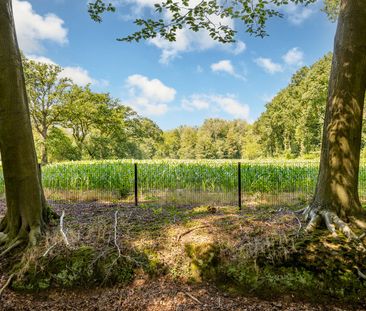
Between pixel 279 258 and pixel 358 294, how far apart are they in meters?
0.84

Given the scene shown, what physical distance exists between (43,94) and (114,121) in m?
7.07

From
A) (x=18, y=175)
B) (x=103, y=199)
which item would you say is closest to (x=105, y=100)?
(x=103, y=199)

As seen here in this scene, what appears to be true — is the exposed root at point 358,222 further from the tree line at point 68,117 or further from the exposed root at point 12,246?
the tree line at point 68,117

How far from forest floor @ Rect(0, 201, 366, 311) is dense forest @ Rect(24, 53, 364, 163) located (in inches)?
912

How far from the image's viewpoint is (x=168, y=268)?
3.23m

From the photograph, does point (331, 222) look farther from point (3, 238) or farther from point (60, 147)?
point (60, 147)

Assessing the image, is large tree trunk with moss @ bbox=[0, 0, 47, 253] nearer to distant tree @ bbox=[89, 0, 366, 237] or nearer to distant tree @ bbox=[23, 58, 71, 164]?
distant tree @ bbox=[89, 0, 366, 237]

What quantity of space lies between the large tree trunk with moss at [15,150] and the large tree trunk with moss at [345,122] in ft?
12.8

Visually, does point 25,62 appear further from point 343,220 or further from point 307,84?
point 307,84

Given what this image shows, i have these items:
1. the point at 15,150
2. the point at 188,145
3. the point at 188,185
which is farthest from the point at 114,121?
the point at 188,145

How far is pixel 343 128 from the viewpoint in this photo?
12.2 ft

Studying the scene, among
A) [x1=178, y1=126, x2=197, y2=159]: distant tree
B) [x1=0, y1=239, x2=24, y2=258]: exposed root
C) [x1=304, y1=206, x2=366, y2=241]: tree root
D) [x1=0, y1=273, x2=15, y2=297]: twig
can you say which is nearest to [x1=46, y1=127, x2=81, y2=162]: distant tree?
[x1=0, y1=239, x2=24, y2=258]: exposed root

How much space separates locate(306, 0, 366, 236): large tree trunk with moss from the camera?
143 inches

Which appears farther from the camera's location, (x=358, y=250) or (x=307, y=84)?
(x=307, y=84)
